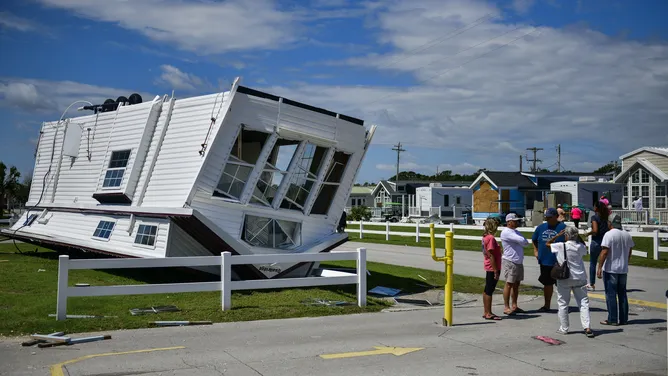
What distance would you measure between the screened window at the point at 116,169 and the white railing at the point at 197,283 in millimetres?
6613

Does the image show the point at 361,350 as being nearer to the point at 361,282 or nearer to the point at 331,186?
the point at 361,282

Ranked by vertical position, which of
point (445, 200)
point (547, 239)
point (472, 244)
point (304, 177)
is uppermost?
point (445, 200)

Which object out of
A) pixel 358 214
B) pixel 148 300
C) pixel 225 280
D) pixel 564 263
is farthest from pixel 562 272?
pixel 358 214

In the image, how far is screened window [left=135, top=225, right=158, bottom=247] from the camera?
16.0m

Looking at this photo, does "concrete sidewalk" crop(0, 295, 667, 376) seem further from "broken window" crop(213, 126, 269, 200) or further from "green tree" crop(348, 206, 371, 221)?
"green tree" crop(348, 206, 371, 221)

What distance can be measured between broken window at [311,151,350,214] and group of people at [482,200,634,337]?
6.17 metres

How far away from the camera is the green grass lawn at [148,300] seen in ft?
35.6

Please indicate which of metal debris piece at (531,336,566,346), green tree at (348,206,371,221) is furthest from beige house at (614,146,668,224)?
metal debris piece at (531,336,566,346)

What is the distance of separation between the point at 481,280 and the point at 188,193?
27.8 feet

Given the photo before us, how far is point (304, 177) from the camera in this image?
16.8 metres

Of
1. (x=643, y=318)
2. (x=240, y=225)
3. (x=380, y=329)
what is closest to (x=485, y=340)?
(x=380, y=329)

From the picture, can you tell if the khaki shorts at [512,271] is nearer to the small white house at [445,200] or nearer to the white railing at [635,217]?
the white railing at [635,217]

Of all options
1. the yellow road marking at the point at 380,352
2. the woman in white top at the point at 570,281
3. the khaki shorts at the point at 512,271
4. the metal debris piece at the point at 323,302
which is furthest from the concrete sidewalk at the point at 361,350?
the metal debris piece at the point at 323,302

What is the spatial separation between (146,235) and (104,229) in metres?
2.67
